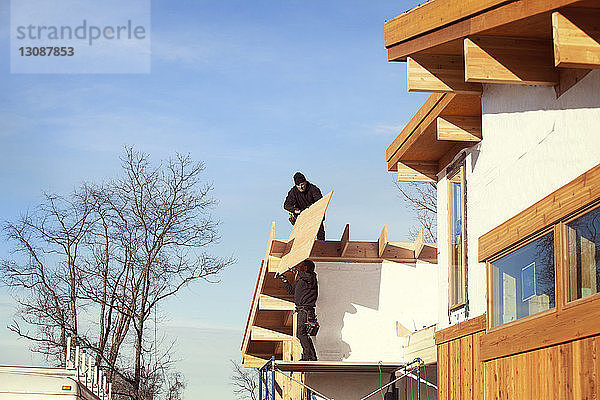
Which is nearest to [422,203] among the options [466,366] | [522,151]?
[466,366]

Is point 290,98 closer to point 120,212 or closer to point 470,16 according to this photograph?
point 120,212

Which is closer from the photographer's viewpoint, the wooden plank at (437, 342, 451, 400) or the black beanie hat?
the wooden plank at (437, 342, 451, 400)

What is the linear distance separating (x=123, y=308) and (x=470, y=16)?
24.3 metres

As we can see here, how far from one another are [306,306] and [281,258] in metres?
1.33

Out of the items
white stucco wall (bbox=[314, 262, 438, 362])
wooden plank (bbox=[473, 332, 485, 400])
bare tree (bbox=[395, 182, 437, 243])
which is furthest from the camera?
bare tree (bbox=[395, 182, 437, 243])

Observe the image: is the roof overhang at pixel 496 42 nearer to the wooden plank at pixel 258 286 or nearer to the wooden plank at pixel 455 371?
the wooden plank at pixel 455 371

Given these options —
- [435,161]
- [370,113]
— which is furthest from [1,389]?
[370,113]

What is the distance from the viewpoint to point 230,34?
39.0 metres

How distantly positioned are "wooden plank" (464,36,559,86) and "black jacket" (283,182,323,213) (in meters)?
9.02

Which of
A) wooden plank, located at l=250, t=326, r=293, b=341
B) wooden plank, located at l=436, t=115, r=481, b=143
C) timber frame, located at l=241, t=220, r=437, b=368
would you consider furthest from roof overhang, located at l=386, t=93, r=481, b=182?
wooden plank, located at l=250, t=326, r=293, b=341

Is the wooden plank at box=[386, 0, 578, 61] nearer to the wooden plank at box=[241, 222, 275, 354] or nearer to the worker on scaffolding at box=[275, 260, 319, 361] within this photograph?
the worker on scaffolding at box=[275, 260, 319, 361]

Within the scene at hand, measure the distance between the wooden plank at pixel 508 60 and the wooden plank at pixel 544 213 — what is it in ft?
3.93

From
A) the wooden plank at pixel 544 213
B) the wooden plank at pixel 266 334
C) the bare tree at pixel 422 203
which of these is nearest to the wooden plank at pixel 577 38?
the wooden plank at pixel 544 213

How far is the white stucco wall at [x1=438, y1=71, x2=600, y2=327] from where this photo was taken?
7793 millimetres
